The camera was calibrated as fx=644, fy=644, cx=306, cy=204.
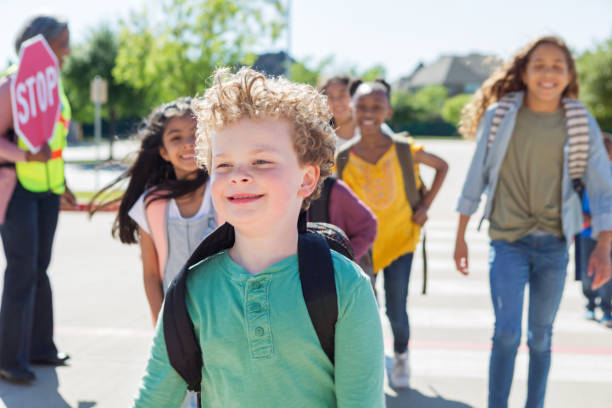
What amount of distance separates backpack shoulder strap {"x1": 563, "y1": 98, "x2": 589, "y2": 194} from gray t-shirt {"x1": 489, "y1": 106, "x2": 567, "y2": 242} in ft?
0.13

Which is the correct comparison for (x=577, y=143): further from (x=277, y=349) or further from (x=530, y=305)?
(x=277, y=349)

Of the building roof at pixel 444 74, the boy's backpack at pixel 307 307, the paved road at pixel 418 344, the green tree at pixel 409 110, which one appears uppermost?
the boy's backpack at pixel 307 307

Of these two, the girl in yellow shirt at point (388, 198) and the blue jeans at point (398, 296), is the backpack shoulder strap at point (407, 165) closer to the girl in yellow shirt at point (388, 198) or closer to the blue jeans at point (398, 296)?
the girl in yellow shirt at point (388, 198)

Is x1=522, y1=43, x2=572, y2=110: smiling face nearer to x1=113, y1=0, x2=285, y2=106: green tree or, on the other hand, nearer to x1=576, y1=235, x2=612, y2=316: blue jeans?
x1=576, y1=235, x2=612, y2=316: blue jeans

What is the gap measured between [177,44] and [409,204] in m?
22.1

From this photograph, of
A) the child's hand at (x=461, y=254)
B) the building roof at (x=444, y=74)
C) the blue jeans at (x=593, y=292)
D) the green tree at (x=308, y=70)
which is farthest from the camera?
the building roof at (x=444, y=74)

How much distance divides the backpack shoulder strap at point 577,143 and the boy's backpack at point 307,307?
1963 millimetres

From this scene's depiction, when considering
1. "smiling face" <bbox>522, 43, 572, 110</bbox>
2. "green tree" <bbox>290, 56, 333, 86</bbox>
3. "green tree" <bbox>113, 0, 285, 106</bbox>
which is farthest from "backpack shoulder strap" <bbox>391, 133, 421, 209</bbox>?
"green tree" <bbox>290, 56, 333, 86</bbox>

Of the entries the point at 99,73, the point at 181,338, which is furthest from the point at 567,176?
the point at 99,73

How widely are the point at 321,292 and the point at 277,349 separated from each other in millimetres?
171

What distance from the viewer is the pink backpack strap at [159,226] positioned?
8.98ft

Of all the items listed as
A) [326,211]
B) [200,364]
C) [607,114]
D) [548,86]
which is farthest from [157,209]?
[607,114]

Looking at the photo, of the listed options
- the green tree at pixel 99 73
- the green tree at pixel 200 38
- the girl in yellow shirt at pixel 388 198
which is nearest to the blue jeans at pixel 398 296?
the girl in yellow shirt at pixel 388 198

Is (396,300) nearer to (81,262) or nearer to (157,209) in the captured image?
(157,209)
